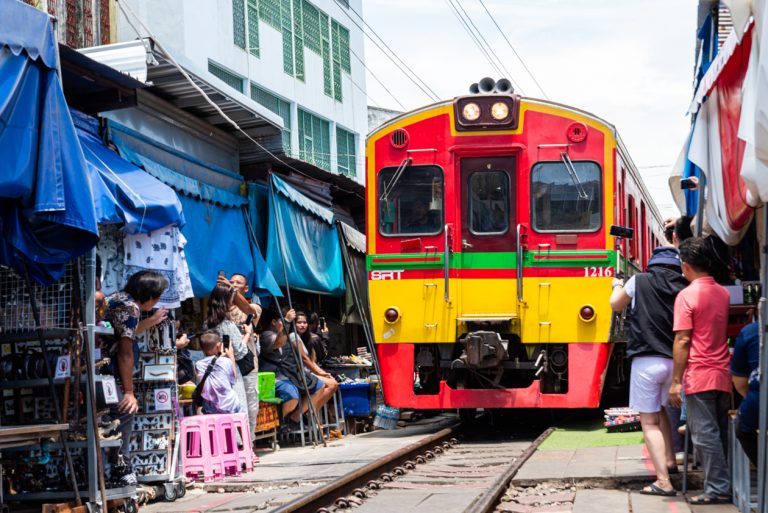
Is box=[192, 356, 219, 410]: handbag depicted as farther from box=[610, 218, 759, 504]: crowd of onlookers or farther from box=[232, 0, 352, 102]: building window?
box=[232, 0, 352, 102]: building window

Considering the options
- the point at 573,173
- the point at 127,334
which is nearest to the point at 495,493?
the point at 127,334

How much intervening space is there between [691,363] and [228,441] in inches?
182

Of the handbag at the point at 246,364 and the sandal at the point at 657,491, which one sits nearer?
the sandal at the point at 657,491

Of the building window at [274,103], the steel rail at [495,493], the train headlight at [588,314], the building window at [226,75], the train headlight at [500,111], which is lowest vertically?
the steel rail at [495,493]

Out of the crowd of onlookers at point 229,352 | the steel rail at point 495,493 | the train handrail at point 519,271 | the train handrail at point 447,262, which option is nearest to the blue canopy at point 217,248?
the crowd of onlookers at point 229,352

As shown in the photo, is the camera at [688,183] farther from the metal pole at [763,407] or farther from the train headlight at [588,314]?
the metal pole at [763,407]

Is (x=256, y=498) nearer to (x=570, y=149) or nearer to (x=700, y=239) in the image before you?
(x=700, y=239)

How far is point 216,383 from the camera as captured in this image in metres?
10.1

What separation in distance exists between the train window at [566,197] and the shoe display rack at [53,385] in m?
5.70

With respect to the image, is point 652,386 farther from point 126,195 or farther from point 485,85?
point 485,85

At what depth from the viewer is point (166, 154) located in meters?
11.8

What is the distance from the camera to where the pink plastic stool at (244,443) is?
9.96 meters

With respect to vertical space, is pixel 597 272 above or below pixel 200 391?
above

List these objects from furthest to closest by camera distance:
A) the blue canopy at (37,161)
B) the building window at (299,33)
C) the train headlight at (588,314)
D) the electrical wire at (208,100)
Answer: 1. the building window at (299,33)
2. the train headlight at (588,314)
3. the electrical wire at (208,100)
4. the blue canopy at (37,161)
